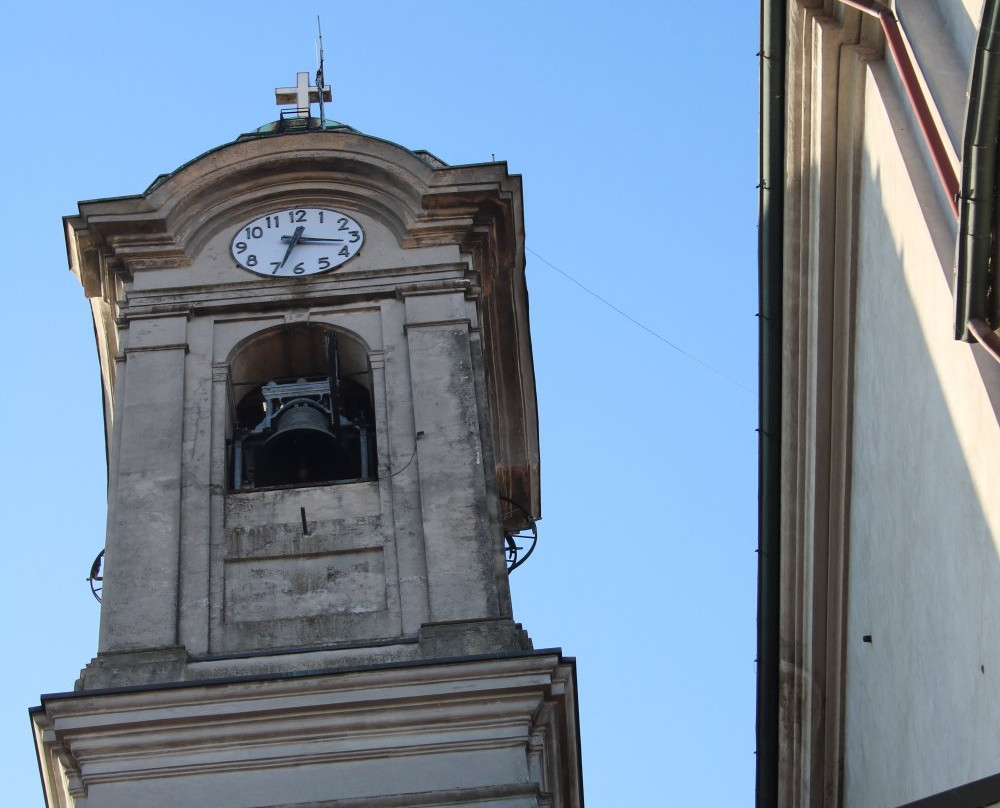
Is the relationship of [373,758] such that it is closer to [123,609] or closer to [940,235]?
[123,609]

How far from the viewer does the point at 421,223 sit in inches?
837

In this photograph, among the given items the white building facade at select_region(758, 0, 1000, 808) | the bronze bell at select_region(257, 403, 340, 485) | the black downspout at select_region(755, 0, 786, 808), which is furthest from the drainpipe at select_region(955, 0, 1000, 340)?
the bronze bell at select_region(257, 403, 340, 485)

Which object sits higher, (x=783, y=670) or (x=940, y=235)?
(x=940, y=235)

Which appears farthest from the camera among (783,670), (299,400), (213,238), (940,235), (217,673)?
(213,238)

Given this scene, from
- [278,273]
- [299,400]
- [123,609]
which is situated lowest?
[123,609]

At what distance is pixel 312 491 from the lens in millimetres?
18859

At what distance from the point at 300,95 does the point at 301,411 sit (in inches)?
261

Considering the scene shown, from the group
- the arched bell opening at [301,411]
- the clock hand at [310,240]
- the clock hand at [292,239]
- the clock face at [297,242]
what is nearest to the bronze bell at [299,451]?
the arched bell opening at [301,411]

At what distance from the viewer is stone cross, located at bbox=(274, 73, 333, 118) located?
25.3 metres

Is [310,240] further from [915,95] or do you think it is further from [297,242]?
[915,95]

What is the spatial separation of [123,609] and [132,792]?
219 centimetres

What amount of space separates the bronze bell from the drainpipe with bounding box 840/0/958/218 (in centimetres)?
821

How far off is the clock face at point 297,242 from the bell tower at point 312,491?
Result: 0.03 meters

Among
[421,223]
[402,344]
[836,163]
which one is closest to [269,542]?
[402,344]
